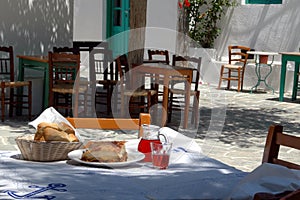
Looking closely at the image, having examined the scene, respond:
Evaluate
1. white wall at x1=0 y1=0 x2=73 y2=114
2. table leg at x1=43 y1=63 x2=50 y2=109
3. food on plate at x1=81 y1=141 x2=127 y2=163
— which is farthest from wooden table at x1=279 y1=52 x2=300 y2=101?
food on plate at x1=81 y1=141 x2=127 y2=163

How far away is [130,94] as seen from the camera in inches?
305

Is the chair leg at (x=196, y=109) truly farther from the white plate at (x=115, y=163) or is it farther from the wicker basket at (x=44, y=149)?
the wicker basket at (x=44, y=149)

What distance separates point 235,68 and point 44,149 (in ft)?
33.0

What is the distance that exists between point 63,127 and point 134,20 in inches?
223

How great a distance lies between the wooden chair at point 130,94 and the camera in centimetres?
782

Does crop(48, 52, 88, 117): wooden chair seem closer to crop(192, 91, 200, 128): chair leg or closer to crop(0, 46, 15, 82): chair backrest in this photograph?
crop(0, 46, 15, 82): chair backrest

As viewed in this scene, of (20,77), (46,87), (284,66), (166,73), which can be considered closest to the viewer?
(166,73)

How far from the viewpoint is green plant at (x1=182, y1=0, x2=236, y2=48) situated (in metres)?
13.7

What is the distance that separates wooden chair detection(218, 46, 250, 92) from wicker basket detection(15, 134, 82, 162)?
992 cm

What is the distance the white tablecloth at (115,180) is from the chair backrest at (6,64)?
5.68 metres

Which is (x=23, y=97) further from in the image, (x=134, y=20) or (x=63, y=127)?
(x=63, y=127)

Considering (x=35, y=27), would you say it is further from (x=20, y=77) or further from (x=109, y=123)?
(x=109, y=123)

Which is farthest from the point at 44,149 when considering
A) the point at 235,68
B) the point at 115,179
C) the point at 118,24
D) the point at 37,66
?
the point at 118,24

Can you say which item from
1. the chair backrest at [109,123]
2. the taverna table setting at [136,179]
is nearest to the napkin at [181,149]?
the taverna table setting at [136,179]
